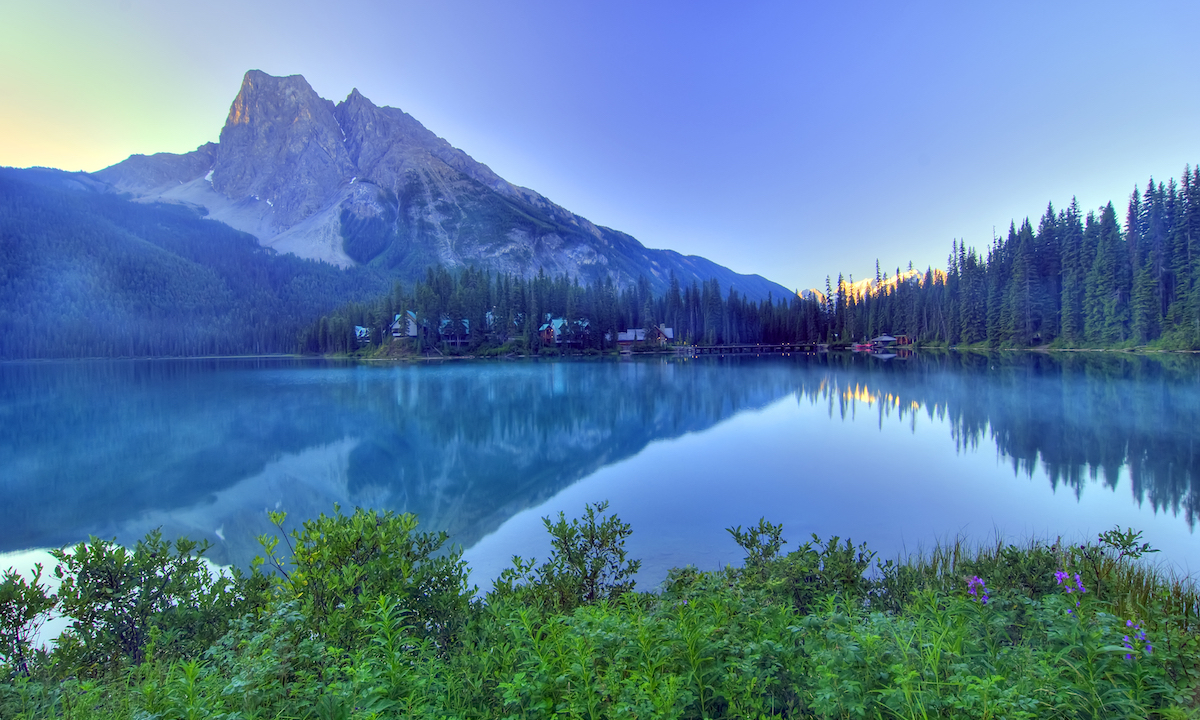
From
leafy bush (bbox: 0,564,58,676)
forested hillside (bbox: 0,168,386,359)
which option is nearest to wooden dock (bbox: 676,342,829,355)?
leafy bush (bbox: 0,564,58,676)

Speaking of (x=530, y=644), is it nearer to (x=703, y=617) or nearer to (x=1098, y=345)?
(x=703, y=617)

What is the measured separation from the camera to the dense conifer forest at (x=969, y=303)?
60.6m

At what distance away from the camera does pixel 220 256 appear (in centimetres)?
19562

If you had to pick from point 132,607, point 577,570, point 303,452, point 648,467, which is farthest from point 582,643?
point 303,452

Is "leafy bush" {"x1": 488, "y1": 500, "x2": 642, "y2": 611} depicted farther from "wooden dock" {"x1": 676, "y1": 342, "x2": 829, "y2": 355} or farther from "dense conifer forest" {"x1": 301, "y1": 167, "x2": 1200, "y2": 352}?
"wooden dock" {"x1": 676, "y1": 342, "x2": 829, "y2": 355}

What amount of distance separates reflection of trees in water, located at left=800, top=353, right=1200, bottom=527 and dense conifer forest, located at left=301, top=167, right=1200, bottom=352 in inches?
1176

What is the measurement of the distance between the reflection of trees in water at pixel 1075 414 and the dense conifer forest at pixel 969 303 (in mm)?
29875

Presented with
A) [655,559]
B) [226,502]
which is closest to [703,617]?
[655,559]

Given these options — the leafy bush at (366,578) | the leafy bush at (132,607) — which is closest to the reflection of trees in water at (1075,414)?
the leafy bush at (366,578)

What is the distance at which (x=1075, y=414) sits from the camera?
21484 millimetres

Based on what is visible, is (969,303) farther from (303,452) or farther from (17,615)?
(17,615)

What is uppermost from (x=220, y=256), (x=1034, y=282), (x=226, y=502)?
(x=220, y=256)

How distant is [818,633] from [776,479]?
11.1 meters

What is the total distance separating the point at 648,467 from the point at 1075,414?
1934 centimetres
